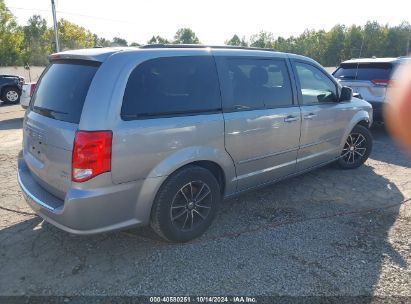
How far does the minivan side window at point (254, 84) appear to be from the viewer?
3.61m

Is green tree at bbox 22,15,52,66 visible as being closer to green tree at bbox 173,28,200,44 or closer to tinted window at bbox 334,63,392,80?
green tree at bbox 173,28,200,44

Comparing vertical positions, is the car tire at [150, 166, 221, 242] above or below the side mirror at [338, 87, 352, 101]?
below

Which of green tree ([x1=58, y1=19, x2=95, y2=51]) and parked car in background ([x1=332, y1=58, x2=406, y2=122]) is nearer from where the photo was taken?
parked car in background ([x1=332, y1=58, x2=406, y2=122])

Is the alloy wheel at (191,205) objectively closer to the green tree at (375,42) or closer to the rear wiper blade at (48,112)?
the rear wiper blade at (48,112)

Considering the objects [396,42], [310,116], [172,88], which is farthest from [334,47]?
[172,88]

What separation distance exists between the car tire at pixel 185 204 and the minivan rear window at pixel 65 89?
99 centimetres

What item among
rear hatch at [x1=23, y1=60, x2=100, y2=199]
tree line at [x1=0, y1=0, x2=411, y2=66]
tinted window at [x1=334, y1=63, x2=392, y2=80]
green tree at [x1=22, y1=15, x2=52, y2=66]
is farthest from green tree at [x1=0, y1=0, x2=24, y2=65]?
rear hatch at [x1=23, y1=60, x2=100, y2=199]

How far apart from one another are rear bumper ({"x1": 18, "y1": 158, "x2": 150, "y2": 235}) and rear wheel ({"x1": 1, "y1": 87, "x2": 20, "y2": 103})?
13.0 metres

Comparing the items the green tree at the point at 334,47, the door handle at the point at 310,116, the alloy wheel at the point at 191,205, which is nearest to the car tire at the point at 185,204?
the alloy wheel at the point at 191,205

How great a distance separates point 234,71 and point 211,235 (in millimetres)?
1685

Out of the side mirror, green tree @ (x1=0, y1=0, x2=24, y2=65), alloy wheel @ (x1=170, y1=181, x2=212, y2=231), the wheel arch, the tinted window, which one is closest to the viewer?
alloy wheel @ (x1=170, y1=181, x2=212, y2=231)

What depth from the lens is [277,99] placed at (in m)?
4.10

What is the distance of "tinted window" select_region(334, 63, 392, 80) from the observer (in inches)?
298

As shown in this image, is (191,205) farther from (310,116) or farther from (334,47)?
(334,47)
